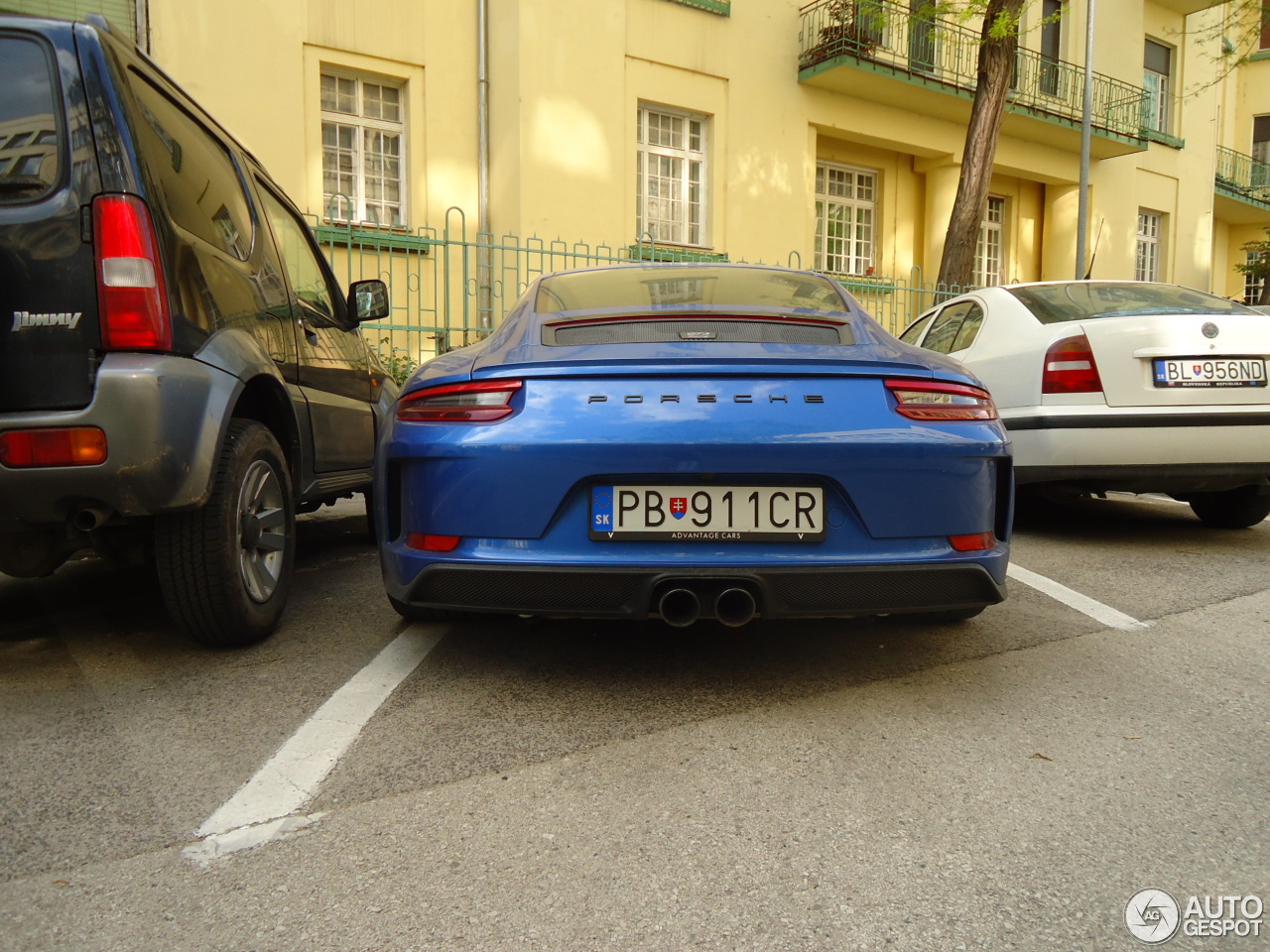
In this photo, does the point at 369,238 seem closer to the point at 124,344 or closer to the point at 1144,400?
the point at 1144,400

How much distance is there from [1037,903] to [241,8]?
11.7m

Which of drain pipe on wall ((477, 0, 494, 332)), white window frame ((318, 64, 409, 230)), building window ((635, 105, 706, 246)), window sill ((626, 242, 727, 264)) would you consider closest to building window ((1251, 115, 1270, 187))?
building window ((635, 105, 706, 246))

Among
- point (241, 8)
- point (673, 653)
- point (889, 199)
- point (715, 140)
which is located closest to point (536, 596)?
point (673, 653)

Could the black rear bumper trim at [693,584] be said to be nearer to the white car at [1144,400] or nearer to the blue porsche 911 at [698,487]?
the blue porsche 911 at [698,487]

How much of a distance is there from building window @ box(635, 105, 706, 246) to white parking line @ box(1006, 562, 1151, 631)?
979 centimetres

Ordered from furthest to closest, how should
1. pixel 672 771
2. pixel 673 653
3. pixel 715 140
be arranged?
pixel 715 140, pixel 673 653, pixel 672 771

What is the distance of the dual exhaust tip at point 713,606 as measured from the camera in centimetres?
229

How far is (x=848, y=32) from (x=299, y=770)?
44.8 ft

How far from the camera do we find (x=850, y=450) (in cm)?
233

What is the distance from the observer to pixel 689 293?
3.12 metres

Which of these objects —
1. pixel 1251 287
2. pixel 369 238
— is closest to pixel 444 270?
pixel 369 238

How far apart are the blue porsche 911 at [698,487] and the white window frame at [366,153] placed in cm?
962

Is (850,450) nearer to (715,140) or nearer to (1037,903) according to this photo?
(1037,903)

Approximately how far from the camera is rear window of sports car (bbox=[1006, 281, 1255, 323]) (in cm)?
471
